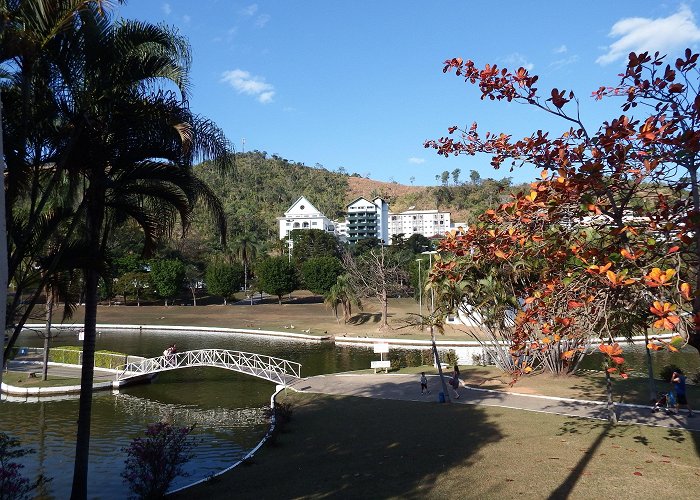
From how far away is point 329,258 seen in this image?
Result: 228ft

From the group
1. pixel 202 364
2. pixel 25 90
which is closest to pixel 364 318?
pixel 202 364

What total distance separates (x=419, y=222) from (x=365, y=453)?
13560 cm

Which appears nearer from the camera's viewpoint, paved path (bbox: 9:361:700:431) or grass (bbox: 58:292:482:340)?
paved path (bbox: 9:361:700:431)

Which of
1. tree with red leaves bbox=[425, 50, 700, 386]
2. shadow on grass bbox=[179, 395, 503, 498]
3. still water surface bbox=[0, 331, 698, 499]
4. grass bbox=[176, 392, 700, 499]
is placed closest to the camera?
tree with red leaves bbox=[425, 50, 700, 386]

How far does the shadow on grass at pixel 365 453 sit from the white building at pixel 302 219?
102453mm

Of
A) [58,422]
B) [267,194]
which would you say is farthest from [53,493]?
[267,194]

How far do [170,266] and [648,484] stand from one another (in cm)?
6592

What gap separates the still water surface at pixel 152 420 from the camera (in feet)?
49.1

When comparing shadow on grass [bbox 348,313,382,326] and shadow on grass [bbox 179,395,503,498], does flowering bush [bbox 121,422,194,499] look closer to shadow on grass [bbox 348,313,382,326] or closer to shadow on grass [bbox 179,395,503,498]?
shadow on grass [bbox 179,395,503,498]

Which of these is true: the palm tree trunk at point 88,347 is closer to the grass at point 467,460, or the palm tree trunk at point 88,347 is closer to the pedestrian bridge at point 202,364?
the grass at point 467,460

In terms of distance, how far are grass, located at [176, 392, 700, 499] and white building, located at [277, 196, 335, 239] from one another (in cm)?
10410

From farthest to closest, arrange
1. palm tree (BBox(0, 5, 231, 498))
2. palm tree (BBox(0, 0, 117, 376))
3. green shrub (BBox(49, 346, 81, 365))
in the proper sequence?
green shrub (BBox(49, 346, 81, 365)), palm tree (BBox(0, 5, 231, 498)), palm tree (BBox(0, 0, 117, 376))

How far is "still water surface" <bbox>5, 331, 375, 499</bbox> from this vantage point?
Answer: 15.0 meters

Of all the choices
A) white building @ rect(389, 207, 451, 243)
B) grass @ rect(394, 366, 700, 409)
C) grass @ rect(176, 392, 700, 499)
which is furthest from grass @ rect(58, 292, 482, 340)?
white building @ rect(389, 207, 451, 243)
